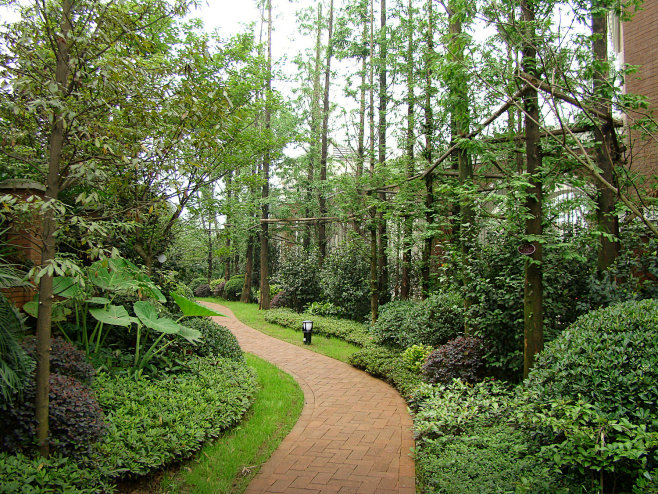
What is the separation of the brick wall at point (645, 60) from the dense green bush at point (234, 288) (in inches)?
618

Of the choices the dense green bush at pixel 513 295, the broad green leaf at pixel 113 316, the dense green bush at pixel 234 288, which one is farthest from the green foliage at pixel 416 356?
the dense green bush at pixel 234 288

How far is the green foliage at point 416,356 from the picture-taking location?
263 inches

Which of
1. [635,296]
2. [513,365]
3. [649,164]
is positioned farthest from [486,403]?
[649,164]

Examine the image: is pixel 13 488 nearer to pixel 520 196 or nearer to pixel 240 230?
pixel 520 196

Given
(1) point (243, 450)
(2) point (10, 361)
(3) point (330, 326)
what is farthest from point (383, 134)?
(2) point (10, 361)

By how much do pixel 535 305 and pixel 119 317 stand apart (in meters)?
4.49

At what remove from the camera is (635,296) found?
476cm

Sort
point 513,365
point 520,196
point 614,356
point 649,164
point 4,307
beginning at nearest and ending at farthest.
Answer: point 614,356
point 4,307
point 520,196
point 513,365
point 649,164

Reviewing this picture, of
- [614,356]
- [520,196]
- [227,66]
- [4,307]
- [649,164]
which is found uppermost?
[227,66]

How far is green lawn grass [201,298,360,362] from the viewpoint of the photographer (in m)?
8.88

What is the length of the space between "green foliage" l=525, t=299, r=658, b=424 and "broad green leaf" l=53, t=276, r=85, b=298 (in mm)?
4611

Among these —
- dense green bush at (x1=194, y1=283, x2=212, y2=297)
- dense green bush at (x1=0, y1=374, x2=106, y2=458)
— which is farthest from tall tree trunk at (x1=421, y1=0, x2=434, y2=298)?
dense green bush at (x1=194, y1=283, x2=212, y2=297)

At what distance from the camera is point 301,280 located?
46.4ft

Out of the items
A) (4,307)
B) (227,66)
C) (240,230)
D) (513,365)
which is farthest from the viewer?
(240,230)
